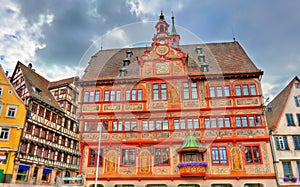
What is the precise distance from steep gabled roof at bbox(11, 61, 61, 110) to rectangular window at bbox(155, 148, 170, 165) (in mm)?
16249

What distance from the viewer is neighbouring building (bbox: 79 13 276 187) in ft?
69.5

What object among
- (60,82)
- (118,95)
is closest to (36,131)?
(60,82)

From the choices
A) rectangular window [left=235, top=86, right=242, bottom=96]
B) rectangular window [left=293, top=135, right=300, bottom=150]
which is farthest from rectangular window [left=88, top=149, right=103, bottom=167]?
rectangular window [left=293, top=135, right=300, bottom=150]

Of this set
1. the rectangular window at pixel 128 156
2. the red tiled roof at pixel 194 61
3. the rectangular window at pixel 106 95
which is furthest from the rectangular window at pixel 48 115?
→ the rectangular window at pixel 128 156

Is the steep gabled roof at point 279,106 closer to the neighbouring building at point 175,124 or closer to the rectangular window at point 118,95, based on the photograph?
the neighbouring building at point 175,124

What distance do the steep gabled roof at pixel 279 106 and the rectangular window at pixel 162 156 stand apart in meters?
10.6

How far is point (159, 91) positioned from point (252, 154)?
32.6ft

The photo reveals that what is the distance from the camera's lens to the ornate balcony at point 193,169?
20625 mm

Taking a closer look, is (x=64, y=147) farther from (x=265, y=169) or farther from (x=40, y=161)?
(x=265, y=169)

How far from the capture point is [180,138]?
73.0ft

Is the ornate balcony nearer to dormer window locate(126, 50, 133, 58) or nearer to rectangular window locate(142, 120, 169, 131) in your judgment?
rectangular window locate(142, 120, 169, 131)

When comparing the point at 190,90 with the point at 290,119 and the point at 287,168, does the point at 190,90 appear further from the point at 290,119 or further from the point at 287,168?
the point at 287,168

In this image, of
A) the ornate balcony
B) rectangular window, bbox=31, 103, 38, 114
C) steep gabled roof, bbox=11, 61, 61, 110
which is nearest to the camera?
the ornate balcony

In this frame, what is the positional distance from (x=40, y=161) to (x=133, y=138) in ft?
44.2
